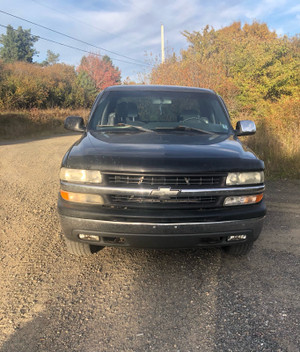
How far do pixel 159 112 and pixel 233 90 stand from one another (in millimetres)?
12572

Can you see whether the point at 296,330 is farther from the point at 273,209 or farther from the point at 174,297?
the point at 273,209

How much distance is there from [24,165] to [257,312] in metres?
7.77

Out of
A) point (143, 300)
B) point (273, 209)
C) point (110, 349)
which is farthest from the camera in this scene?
point (273, 209)

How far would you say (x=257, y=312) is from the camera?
8.16 feet

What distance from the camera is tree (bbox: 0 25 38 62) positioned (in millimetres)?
59062

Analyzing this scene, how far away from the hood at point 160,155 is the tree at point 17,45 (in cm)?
6361

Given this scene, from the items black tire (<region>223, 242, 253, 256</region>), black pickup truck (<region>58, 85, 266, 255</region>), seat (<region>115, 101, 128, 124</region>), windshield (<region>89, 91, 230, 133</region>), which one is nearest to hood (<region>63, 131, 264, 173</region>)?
black pickup truck (<region>58, 85, 266, 255</region>)

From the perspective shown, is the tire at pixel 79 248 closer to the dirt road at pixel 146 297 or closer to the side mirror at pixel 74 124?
the dirt road at pixel 146 297

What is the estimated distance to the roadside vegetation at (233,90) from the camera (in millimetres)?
8673

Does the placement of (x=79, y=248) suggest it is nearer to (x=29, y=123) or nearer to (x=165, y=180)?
(x=165, y=180)

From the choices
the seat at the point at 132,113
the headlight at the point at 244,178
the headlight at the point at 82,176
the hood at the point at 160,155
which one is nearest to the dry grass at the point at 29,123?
the seat at the point at 132,113

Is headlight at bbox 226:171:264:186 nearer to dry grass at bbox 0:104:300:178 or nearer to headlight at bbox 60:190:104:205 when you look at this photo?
headlight at bbox 60:190:104:205

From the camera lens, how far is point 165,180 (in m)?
2.72

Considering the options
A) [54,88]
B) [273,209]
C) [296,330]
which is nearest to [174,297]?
[296,330]
